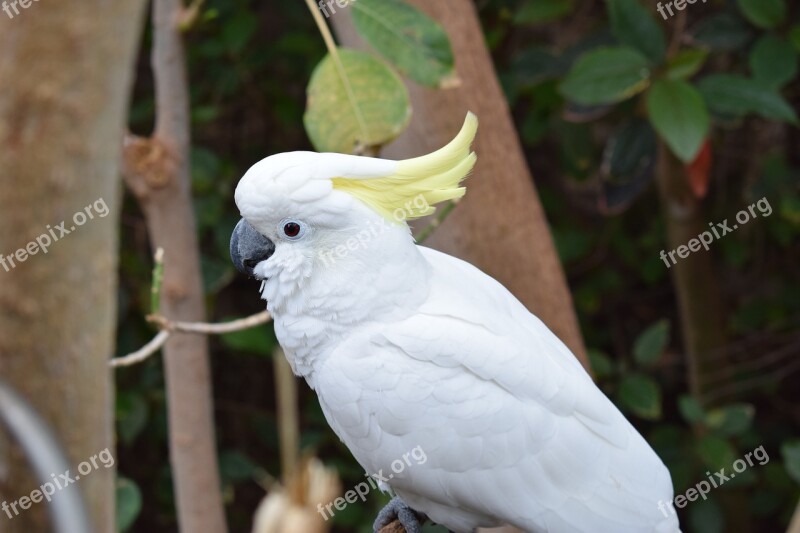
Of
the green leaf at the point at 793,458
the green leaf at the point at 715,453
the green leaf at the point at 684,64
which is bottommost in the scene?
the green leaf at the point at 715,453

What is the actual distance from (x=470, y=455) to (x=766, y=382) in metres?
1.59

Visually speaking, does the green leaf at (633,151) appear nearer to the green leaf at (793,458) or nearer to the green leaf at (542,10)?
the green leaf at (542,10)

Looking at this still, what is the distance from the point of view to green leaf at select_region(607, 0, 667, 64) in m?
1.73

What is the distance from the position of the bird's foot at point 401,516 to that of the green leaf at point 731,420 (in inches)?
39.3

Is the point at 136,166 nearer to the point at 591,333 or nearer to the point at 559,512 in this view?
the point at 559,512

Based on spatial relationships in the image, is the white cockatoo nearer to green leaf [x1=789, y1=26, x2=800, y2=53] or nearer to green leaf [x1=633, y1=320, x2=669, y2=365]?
green leaf [x1=633, y1=320, x2=669, y2=365]

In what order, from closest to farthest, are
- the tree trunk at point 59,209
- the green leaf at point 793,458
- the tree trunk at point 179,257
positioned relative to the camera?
the tree trunk at point 59,209 < the tree trunk at point 179,257 < the green leaf at point 793,458

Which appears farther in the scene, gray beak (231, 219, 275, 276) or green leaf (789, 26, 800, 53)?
green leaf (789, 26, 800, 53)

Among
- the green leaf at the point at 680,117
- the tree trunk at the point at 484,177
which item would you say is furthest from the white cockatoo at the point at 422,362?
the green leaf at the point at 680,117

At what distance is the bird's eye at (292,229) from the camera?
1.07m

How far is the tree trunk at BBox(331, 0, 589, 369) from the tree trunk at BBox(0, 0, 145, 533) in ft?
3.27

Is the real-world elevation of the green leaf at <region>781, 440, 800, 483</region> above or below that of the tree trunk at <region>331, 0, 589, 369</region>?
below

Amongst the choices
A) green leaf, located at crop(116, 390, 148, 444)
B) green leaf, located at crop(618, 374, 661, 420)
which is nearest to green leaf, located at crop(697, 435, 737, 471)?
green leaf, located at crop(618, 374, 661, 420)

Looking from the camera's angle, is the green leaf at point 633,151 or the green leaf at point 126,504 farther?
the green leaf at point 633,151
